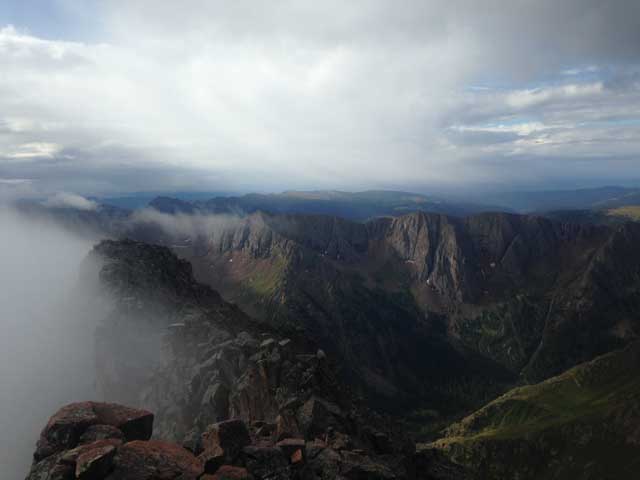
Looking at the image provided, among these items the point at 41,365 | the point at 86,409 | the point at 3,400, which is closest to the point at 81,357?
the point at 41,365

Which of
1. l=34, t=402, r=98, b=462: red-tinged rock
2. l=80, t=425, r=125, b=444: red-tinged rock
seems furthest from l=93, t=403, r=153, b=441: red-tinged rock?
l=34, t=402, r=98, b=462: red-tinged rock

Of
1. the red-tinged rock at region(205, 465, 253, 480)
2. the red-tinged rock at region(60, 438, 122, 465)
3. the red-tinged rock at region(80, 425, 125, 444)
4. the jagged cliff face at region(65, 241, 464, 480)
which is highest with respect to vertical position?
the red-tinged rock at region(60, 438, 122, 465)

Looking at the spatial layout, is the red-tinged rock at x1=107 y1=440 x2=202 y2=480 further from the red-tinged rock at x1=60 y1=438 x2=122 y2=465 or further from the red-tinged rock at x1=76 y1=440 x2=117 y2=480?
the red-tinged rock at x1=60 y1=438 x2=122 y2=465

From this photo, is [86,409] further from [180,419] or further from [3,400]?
[3,400]

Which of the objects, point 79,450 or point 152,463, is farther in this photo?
point 79,450

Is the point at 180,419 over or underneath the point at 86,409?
underneath

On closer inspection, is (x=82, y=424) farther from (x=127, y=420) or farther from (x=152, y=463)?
(x=152, y=463)

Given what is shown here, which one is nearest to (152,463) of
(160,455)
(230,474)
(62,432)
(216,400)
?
(160,455)
